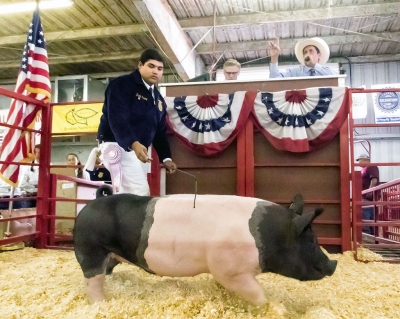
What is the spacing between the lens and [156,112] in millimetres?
3078

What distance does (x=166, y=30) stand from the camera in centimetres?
643

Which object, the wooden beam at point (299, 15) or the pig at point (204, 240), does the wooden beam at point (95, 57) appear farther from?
the pig at point (204, 240)


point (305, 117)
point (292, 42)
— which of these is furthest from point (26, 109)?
point (292, 42)

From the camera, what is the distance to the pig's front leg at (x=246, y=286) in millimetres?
1916

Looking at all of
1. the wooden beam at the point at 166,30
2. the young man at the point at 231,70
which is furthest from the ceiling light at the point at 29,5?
the young man at the point at 231,70

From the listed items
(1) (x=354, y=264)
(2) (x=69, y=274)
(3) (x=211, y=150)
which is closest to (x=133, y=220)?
(2) (x=69, y=274)

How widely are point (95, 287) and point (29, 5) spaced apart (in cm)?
659

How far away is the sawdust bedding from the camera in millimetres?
1942

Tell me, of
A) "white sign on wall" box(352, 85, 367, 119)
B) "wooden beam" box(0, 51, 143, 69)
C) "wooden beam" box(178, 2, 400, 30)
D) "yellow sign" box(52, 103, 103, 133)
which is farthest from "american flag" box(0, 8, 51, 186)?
"white sign on wall" box(352, 85, 367, 119)

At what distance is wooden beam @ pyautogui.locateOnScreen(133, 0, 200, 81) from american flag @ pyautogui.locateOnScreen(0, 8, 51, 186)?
1676 mm

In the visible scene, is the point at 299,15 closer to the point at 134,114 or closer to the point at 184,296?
the point at 134,114

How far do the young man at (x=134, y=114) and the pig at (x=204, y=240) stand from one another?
643mm

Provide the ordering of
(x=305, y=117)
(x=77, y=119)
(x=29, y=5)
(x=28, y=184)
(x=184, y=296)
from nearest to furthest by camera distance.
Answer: (x=184, y=296), (x=305, y=117), (x=28, y=184), (x=77, y=119), (x=29, y=5)

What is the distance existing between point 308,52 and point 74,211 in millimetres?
3694
